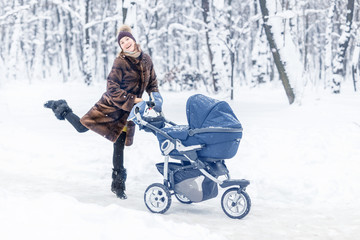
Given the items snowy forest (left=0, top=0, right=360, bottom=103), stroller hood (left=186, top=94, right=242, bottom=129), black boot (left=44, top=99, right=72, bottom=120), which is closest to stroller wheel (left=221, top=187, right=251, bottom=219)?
stroller hood (left=186, top=94, right=242, bottom=129)

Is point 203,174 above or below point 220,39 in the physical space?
below

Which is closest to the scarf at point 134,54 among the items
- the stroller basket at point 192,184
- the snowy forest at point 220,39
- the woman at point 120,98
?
the woman at point 120,98

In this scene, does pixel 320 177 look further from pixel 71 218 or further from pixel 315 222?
pixel 71 218

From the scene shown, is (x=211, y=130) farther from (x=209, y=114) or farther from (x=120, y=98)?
(x=120, y=98)

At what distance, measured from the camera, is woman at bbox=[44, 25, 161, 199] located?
539 centimetres

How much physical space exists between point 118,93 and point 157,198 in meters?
1.27

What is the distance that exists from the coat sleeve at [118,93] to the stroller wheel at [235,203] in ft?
4.83

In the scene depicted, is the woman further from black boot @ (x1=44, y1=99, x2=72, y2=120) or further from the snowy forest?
the snowy forest

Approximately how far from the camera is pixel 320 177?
635 cm

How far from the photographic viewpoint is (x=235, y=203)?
5129mm

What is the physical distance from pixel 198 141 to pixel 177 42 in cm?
3453

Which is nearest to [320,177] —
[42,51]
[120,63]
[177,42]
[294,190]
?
[294,190]

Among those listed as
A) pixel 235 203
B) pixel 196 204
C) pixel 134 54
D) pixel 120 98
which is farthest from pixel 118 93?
pixel 235 203

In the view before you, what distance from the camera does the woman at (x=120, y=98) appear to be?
5391mm
